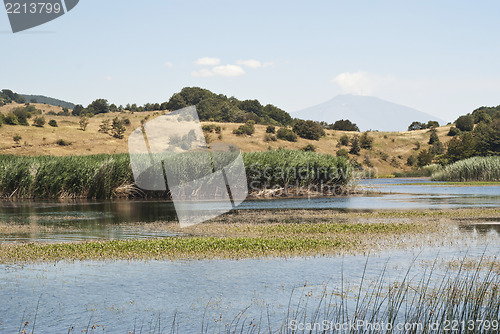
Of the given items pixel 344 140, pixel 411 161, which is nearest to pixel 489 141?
pixel 411 161

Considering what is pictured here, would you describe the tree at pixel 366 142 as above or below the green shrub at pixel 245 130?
below

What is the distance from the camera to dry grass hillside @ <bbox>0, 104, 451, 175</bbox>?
311 feet

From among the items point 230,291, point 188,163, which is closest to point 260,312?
point 230,291

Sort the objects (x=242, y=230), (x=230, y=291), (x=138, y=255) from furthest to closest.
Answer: (x=242, y=230) → (x=138, y=255) → (x=230, y=291)

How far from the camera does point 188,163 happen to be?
4794cm

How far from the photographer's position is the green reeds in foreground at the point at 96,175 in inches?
1866

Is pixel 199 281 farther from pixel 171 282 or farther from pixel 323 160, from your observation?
pixel 323 160

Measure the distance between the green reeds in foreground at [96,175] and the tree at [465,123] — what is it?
88201 mm

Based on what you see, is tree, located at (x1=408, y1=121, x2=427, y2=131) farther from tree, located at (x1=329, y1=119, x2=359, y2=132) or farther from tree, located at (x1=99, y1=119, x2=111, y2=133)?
tree, located at (x1=99, y1=119, x2=111, y2=133)

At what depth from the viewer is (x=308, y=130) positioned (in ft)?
410

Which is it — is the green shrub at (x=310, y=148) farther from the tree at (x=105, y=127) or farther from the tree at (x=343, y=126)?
the tree at (x=105, y=127)

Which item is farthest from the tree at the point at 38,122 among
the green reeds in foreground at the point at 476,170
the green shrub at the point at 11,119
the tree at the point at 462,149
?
the green reeds in foreground at the point at 476,170

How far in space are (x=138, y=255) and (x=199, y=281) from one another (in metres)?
4.31

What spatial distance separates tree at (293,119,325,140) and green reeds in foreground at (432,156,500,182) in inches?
2047
